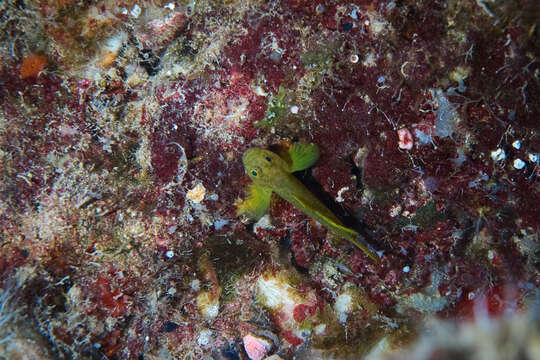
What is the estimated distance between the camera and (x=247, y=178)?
3.66 metres

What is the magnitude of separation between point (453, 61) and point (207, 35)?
109 inches

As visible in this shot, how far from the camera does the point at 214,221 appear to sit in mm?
3775

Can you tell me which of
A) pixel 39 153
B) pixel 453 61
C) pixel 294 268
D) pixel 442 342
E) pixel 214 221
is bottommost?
pixel 442 342

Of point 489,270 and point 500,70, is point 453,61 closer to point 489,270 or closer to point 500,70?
point 500,70

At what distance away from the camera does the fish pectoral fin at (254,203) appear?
3.62m

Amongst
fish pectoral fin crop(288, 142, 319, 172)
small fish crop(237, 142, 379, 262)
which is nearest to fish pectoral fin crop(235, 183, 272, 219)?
small fish crop(237, 142, 379, 262)

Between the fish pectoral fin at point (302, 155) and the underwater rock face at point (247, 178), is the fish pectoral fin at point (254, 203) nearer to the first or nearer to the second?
the underwater rock face at point (247, 178)

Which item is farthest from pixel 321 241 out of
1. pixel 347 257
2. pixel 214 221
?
pixel 214 221

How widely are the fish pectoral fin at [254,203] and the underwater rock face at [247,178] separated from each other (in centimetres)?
14

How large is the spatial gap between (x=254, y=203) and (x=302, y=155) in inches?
35.0

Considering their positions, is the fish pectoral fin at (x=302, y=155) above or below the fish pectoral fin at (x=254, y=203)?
above

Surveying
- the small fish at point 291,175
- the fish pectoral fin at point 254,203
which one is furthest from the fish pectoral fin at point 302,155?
the fish pectoral fin at point 254,203

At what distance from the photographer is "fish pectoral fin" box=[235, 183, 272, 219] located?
3625 mm

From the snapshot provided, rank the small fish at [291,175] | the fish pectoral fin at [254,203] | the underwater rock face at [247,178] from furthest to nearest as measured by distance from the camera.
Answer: the fish pectoral fin at [254,203] → the small fish at [291,175] → the underwater rock face at [247,178]
